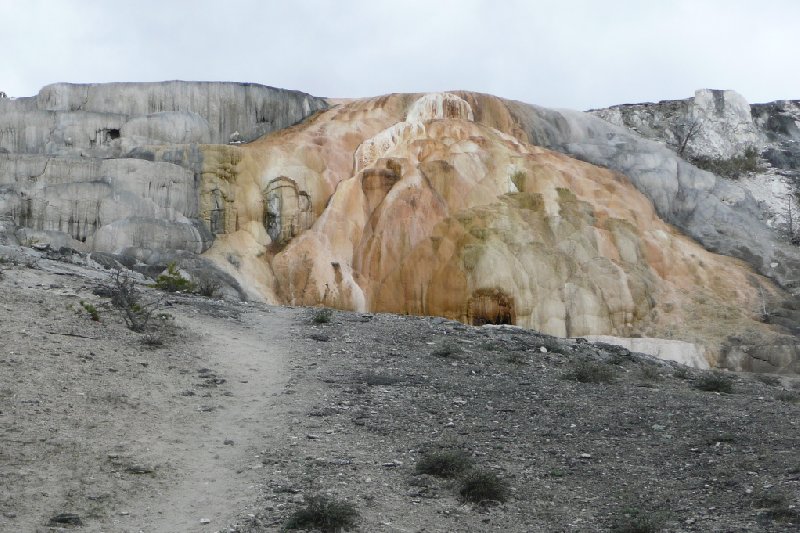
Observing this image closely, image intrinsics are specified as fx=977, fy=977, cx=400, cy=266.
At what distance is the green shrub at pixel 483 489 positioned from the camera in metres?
10.9

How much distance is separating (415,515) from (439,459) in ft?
4.12

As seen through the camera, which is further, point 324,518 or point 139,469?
point 139,469

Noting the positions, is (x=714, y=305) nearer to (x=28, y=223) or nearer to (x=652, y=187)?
(x=652, y=187)

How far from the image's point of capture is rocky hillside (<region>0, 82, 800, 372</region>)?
2902cm

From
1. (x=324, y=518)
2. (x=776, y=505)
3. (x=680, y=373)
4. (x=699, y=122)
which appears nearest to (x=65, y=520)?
(x=324, y=518)

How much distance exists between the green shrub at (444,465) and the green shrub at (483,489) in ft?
1.08

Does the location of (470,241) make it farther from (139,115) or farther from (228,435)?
(228,435)

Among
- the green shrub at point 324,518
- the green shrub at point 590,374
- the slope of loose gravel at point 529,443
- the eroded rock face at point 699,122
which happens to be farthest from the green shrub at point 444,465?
the eroded rock face at point 699,122

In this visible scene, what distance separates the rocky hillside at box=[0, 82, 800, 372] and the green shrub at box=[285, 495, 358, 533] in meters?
18.0

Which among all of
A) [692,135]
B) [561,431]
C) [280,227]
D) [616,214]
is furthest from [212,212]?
[692,135]

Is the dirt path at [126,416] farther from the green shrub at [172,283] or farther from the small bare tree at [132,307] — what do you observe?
the green shrub at [172,283]

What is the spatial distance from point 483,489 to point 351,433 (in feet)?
8.23

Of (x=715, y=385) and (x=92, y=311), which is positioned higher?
(x=92, y=311)

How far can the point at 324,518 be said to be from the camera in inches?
385
